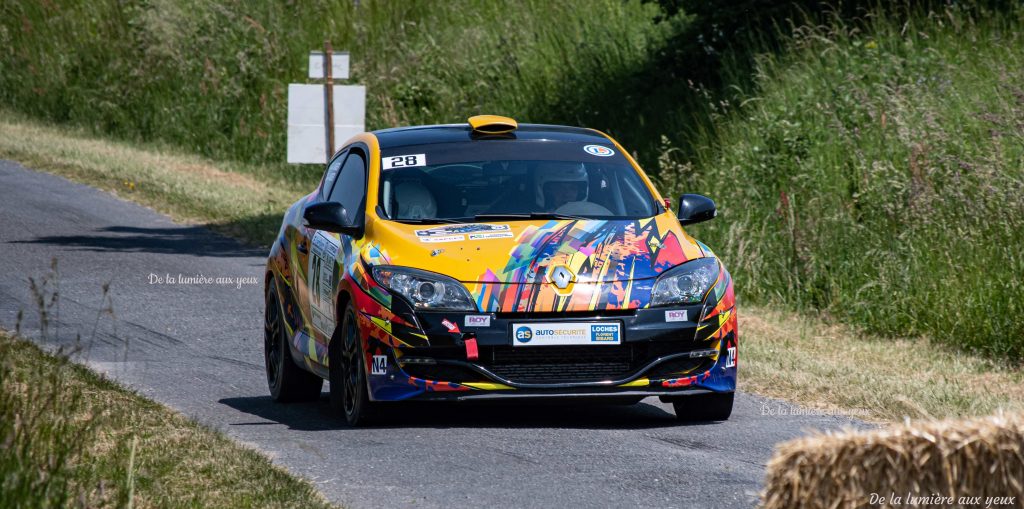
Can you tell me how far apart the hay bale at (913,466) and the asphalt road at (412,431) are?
108 inches

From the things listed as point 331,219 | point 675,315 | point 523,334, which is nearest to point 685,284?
point 675,315

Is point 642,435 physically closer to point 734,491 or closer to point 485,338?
point 485,338

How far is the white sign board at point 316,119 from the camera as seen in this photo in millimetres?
21016

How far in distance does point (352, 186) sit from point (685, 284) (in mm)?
2448

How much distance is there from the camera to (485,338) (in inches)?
330

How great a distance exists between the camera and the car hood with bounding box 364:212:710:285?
8.53 meters

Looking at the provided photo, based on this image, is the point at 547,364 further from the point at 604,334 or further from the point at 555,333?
the point at 604,334

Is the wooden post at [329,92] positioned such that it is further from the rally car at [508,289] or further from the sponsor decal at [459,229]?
the sponsor decal at [459,229]

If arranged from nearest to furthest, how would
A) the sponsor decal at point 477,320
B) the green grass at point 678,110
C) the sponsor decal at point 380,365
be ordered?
1. the sponsor decal at point 477,320
2. the sponsor decal at point 380,365
3. the green grass at point 678,110

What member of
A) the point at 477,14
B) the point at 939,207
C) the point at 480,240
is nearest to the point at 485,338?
the point at 480,240

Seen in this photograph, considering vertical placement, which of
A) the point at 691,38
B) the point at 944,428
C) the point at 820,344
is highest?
the point at 691,38

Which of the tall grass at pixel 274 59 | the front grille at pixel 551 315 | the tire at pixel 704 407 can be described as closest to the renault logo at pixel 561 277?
the front grille at pixel 551 315

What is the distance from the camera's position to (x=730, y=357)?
8.90 meters

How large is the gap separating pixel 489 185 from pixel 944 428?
232 inches
